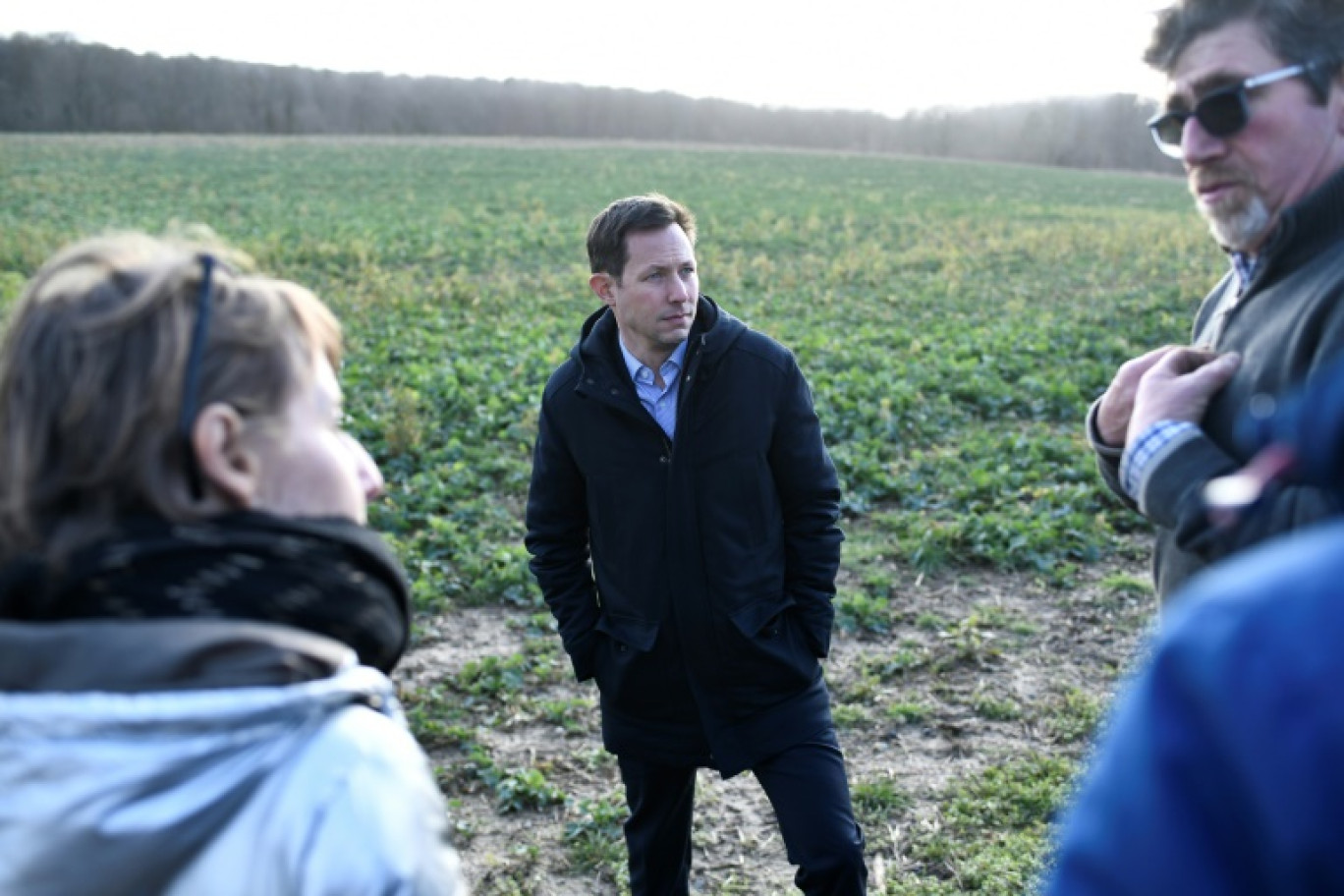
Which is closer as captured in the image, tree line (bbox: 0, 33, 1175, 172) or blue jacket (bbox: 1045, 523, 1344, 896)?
blue jacket (bbox: 1045, 523, 1344, 896)

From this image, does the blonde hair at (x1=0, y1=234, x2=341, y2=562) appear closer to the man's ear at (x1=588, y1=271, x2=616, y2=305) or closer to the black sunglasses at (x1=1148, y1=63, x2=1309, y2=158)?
the black sunglasses at (x1=1148, y1=63, x2=1309, y2=158)

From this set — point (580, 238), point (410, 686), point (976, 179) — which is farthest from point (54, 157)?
point (410, 686)

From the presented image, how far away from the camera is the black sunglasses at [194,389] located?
4.62 feet

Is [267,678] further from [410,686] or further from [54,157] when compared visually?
[54,157]

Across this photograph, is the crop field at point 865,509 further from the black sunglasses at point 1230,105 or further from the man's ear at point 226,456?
the black sunglasses at point 1230,105

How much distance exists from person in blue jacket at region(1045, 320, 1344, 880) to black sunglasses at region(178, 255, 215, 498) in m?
1.11

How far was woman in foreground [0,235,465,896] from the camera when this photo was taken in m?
1.24

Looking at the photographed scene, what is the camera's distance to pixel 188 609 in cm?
134

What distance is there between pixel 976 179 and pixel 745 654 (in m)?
44.4

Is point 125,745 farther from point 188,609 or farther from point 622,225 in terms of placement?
point 622,225

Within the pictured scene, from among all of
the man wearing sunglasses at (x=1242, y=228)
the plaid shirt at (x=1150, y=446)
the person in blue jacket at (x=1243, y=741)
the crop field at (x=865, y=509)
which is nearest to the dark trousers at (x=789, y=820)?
the crop field at (x=865, y=509)

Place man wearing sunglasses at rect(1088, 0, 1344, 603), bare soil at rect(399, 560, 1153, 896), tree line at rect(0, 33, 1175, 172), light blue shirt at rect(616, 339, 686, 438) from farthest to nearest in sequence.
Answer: tree line at rect(0, 33, 1175, 172), bare soil at rect(399, 560, 1153, 896), light blue shirt at rect(616, 339, 686, 438), man wearing sunglasses at rect(1088, 0, 1344, 603)

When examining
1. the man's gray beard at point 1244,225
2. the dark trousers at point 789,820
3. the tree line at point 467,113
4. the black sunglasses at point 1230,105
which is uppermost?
the tree line at point 467,113

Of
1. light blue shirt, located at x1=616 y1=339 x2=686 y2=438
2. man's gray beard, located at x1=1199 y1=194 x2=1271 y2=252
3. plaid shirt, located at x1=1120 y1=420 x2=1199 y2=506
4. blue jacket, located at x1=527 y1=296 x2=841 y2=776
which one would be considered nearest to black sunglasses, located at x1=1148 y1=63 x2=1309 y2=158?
man's gray beard, located at x1=1199 y1=194 x2=1271 y2=252
